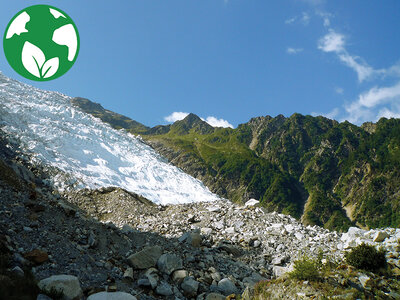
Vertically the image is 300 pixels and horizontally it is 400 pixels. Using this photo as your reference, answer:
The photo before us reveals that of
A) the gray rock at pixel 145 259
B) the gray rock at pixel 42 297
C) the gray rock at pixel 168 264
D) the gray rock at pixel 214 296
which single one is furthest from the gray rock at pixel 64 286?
the gray rock at pixel 214 296

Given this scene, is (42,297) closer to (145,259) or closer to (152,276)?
Result: (152,276)

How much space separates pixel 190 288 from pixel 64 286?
4.80 metres

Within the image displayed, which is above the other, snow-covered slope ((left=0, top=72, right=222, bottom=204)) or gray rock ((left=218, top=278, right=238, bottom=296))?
snow-covered slope ((left=0, top=72, right=222, bottom=204))

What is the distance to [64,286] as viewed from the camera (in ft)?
22.4

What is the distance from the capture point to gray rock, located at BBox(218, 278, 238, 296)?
408 inches

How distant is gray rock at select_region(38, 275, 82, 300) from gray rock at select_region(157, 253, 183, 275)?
4180 mm

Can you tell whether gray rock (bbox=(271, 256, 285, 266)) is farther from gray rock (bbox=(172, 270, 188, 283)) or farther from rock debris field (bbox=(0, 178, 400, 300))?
gray rock (bbox=(172, 270, 188, 283))

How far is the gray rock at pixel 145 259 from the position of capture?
10.7 meters

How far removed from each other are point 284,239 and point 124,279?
34.0ft

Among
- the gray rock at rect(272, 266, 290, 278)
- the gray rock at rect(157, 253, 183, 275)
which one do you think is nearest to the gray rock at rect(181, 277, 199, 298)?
the gray rock at rect(157, 253, 183, 275)

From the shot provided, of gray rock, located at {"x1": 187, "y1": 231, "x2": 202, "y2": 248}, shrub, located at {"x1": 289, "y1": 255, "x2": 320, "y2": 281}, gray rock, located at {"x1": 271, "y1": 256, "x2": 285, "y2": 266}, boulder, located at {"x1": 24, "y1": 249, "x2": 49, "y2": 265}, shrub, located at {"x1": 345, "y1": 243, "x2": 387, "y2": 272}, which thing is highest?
shrub, located at {"x1": 345, "y1": 243, "x2": 387, "y2": 272}

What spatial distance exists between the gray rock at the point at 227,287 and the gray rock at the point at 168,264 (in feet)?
6.07

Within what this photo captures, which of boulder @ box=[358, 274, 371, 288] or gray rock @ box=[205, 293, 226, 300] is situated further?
gray rock @ box=[205, 293, 226, 300]

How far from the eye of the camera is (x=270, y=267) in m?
13.5
